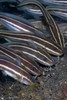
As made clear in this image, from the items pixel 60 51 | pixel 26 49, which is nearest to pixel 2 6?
pixel 26 49

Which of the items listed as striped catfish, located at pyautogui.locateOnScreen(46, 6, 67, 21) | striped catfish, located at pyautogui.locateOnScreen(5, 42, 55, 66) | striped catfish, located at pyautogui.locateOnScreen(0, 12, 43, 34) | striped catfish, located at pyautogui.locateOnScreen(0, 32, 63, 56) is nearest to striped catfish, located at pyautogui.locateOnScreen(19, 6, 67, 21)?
striped catfish, located at pyautogui.locateOnScreen(46, 6, 67, 21)

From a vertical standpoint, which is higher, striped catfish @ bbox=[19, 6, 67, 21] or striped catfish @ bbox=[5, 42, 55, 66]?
striped catfish @ bbox=[19, 6, 67, 21]

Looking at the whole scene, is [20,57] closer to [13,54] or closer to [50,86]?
[13,54]

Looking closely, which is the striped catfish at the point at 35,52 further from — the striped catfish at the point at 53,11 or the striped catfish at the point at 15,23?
the striped catfish at the point at 53,11

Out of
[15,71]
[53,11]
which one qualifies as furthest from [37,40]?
[53,11]

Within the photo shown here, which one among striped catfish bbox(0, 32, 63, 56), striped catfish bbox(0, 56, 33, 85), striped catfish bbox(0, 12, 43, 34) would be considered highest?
striped catfish bbox(0, 12, 43, 34)

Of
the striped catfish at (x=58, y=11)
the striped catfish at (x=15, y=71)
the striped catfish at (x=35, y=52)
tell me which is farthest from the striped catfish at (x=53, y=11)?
the striped catfish at (x=15, y=71)

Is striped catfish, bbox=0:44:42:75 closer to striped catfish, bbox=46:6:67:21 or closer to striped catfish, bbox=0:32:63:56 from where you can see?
striped catfish, bbox=0:32:63:56
